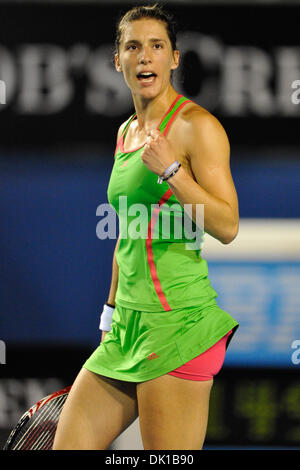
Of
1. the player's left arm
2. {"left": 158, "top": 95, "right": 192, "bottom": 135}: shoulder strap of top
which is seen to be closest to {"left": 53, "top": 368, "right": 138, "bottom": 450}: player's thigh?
the player's left arm

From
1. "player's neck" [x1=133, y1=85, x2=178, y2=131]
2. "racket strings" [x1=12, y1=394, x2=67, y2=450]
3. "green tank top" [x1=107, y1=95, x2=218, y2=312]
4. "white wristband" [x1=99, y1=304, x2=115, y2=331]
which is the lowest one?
"racket strings" [x1=12, y1=394, x2=67, y2=450]

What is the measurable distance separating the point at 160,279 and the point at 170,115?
46 centimetres

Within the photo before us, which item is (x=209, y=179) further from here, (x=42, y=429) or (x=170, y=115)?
(x=42, y=429)

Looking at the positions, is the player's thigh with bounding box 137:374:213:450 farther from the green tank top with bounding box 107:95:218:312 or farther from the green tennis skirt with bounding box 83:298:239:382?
the green tank top with bounding box 107:95:218:312

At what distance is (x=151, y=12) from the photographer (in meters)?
2.22

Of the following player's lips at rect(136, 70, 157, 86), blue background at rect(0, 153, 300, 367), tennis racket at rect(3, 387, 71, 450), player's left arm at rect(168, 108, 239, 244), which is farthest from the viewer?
blue background at rect(0, 153, 300, 367)

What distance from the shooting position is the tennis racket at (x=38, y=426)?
2.41 m

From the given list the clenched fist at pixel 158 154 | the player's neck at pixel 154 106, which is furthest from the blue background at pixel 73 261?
the clenched fist at pixel 158 154

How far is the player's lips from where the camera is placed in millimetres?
2160

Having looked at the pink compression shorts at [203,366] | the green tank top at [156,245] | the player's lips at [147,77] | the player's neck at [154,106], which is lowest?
the pink compression shorts at [203,366]

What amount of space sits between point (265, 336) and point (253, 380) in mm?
201

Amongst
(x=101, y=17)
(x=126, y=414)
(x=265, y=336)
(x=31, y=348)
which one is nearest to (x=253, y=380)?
(x=265, y=336)

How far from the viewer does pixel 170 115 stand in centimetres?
213

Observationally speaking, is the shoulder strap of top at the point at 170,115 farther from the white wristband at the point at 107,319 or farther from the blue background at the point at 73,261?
the blue background at the point at 73,261
